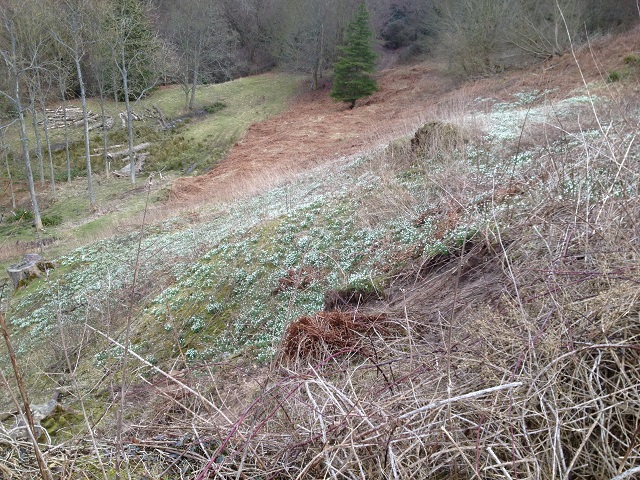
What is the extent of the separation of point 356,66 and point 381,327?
27.3 m

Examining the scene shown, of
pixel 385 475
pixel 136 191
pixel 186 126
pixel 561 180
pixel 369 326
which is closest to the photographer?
pixel 385 475

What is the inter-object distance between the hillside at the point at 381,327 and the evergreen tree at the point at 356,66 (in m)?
18.1

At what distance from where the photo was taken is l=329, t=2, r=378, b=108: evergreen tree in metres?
28.0

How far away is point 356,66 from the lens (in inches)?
1112

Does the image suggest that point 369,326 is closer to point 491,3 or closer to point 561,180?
point 561,180

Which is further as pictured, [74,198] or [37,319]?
[74,198]

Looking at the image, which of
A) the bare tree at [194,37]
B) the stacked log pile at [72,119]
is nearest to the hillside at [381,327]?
the stacked log pile at [72,119]

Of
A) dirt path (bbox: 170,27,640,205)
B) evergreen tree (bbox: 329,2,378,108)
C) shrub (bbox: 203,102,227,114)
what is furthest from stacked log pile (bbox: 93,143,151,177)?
evergreen tree (bbox: 329,2,378,108)

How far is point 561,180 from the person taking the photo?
4.25 meters

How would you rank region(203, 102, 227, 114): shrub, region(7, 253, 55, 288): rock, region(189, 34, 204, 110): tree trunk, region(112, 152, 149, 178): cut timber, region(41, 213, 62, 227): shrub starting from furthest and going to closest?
region(203, 102, 227, 114): shrub
region(189, 34, 204, 110): tree trunk
region(112, 152, 149, 178): cut timber
region(41, 213, 62, 227): shrub
region(7, 253, 55, 288): rock

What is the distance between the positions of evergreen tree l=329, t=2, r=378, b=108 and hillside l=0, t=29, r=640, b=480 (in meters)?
18.1

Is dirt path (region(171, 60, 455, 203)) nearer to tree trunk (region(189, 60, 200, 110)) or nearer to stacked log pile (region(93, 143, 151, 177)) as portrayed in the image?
stacked log pile (region(93, 143, 151, 177))

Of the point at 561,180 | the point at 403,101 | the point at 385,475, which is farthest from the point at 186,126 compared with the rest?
the point at 385,475

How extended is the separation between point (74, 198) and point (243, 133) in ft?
31.6
